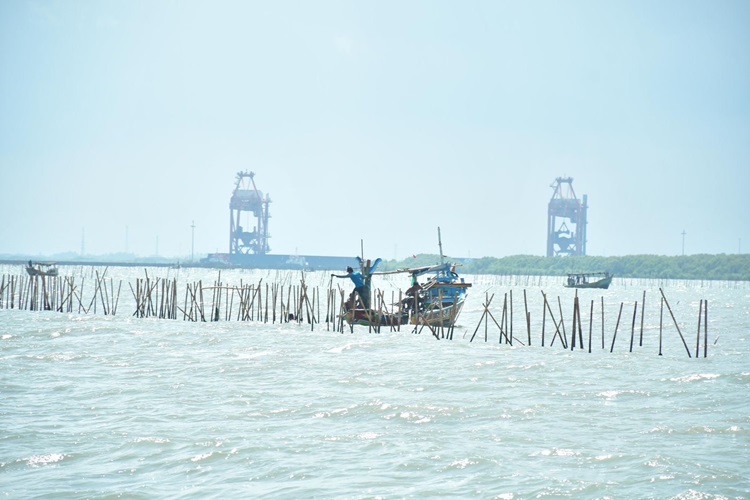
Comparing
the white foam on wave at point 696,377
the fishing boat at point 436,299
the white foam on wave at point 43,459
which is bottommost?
the white foam on wave at point 43,459

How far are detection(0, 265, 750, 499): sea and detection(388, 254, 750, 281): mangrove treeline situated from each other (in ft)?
310

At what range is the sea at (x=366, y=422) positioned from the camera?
29.7ft

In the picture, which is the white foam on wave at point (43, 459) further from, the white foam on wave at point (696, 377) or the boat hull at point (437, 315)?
the boat hull at point (437, 315)

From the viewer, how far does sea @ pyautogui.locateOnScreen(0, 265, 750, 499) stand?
9.04 metres

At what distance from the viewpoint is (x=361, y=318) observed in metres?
26.4

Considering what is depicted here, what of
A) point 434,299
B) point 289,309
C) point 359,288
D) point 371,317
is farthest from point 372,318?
point 289,309

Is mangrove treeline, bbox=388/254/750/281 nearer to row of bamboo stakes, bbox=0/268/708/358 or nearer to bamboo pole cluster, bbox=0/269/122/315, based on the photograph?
bamboo pole cluster, bbox=0/269/122/315

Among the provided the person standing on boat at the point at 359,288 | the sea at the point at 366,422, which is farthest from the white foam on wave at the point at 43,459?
the person standing on boat at the point at 359,288

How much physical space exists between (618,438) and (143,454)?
6.21 meters

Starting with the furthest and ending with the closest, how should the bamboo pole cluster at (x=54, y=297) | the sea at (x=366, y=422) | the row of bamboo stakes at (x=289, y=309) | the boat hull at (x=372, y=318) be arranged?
the bamboo pole cluster at (x=54, y=297) → the boat hull at (x=372, y=318) → the row of bamboo stakes at (x=289, y=309) → the sea at (x=366, y=422)

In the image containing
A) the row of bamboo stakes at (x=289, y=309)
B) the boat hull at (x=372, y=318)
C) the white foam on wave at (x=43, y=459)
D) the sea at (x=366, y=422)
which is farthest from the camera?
the boat hull at (x=372, y=318)

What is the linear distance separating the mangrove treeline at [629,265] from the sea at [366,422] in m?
94.5

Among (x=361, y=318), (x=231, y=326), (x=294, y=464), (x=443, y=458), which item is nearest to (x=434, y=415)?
(x=443, y=458)

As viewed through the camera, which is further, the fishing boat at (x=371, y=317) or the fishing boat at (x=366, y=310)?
the fishing boat at (x=366, y=310)
